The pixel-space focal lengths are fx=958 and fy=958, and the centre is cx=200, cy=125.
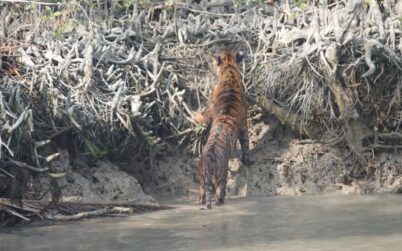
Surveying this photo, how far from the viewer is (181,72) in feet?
36.7

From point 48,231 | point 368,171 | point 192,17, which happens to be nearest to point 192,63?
point 192,17

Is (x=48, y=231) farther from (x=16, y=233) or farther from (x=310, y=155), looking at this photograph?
(x=310, y=155)

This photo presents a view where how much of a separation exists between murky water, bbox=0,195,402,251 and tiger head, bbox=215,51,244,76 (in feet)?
5.42

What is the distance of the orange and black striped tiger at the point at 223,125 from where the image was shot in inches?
391

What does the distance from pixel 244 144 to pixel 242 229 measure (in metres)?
2.12

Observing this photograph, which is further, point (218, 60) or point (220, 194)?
point (218, 60)

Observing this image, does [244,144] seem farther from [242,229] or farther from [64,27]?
[64,27]

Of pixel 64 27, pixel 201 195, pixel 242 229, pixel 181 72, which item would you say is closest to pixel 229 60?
pixel 181 72

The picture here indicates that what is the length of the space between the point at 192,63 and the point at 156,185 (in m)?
1.54

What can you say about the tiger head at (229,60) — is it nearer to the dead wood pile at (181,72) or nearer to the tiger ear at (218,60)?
the tiger ear at (218,60)

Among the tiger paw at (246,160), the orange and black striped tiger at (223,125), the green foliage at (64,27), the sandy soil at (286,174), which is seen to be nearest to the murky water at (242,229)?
the orange and black striped tiger at (223,125)

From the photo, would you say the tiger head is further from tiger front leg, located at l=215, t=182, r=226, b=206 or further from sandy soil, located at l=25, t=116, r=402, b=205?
tiger front leg, located at l=215, t=182, r=226, b=206

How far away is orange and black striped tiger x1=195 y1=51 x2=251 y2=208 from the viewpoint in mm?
9922

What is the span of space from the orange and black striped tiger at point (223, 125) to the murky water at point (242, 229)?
292 mm
